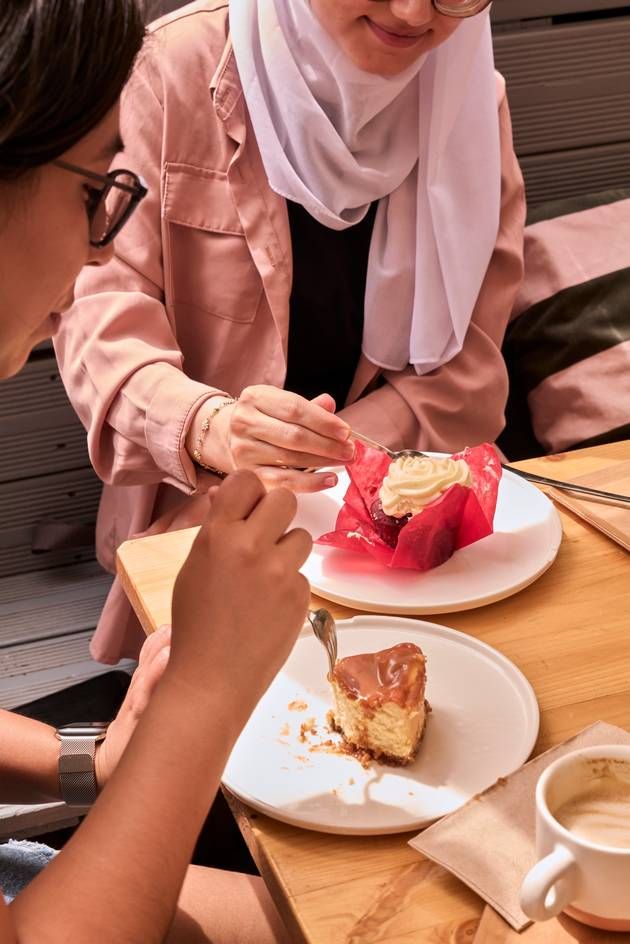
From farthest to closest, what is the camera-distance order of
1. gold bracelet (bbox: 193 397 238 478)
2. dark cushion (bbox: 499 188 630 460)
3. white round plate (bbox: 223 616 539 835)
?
dark cushion (bbox: 499 188 630 460) → gold bracelet (bbox: 193 397 238 478) → white round plate (bbox: 223 616 539 835)

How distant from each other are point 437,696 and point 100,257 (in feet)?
1.68

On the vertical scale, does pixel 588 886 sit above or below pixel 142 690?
above

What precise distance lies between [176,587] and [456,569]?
0.44 metres

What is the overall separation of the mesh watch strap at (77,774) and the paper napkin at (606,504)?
0.64 meters

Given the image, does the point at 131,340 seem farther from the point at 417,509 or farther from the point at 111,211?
the point at 111,211

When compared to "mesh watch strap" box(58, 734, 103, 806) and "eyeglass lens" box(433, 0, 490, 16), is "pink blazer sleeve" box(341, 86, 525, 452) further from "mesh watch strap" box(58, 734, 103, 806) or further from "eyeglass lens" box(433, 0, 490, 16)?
"mesh watch strap" box(58, 734, 103, 806)

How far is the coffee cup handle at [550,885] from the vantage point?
2.49 ft

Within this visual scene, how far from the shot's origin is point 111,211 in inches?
40.9

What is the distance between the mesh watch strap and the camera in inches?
48.3

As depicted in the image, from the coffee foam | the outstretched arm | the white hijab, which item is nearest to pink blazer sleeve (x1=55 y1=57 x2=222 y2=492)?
the white hijab

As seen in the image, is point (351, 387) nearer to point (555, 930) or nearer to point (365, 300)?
point (365, 300)

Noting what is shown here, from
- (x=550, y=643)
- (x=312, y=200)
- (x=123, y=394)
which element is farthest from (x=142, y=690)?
(x=312, y=200)

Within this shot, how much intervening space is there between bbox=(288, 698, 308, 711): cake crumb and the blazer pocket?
907 millimetres

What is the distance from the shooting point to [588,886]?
78 cm
